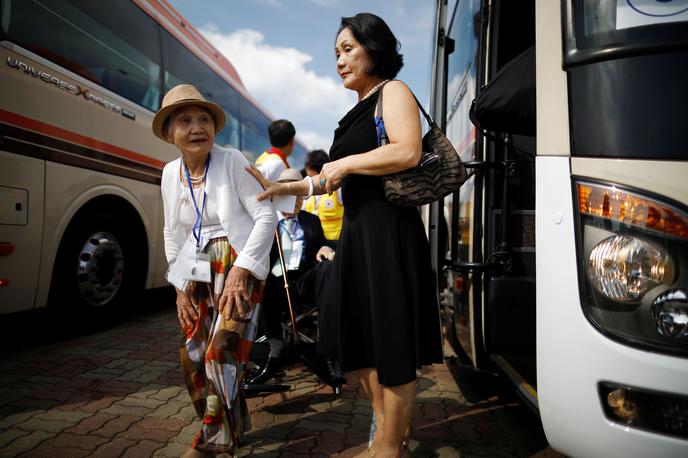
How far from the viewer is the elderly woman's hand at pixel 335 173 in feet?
5.64

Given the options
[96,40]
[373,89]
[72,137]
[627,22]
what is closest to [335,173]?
[373,89]

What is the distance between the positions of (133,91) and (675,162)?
16.3 ft

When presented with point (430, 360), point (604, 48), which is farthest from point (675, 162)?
point (430, 360)

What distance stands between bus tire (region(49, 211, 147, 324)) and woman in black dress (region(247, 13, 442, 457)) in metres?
3.10

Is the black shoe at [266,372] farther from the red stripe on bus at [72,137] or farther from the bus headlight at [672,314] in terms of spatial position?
the red stripe on bus at [72,137]

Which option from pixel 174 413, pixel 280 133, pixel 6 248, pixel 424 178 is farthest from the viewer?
pixel 280 133

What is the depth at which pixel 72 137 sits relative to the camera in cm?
391

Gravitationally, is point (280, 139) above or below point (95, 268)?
above

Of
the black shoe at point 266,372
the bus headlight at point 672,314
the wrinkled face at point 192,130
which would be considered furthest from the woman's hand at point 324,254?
the bus headlight at point 672,314

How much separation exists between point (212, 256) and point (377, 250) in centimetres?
78

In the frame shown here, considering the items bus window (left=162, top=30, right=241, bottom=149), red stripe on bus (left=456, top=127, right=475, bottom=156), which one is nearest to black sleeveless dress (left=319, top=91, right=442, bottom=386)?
red stripe on bus (left=456, top=127, right=475, bottom=156)

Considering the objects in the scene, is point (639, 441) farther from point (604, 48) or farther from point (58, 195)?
point (58, 195)

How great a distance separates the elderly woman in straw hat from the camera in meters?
1.97

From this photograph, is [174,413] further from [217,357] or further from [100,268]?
[100,268]
